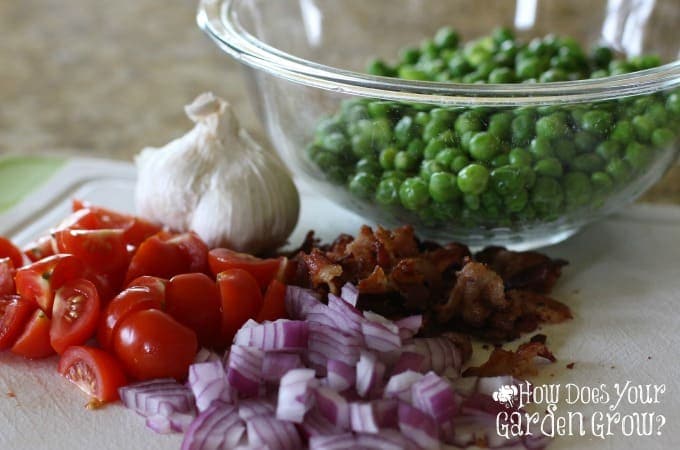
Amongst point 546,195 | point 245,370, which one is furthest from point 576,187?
point 245,370

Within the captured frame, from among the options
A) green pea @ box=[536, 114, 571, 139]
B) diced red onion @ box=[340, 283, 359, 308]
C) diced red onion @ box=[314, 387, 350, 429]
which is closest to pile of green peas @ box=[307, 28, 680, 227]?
green pea @ box=[536, 114, 571, 139]

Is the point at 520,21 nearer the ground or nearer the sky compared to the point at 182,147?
nearer the sky

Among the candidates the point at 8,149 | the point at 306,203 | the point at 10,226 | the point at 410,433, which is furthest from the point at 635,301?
the point at 8,149

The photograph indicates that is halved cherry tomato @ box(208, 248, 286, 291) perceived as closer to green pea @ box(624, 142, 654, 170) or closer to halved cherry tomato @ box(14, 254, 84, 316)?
halved cherry tomato @ box(14, 254, 84, 316)

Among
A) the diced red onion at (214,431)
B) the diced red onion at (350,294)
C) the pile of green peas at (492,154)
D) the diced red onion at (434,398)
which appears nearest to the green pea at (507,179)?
the pile of green peas at (492,154)

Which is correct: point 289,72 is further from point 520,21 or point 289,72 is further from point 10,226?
point 520,21

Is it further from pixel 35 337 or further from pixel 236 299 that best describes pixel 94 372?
pixel 236 299
